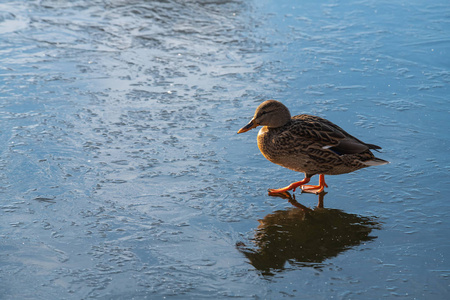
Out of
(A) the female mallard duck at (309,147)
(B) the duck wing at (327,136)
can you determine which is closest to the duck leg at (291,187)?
(A) the female mallard duck at (309,147)

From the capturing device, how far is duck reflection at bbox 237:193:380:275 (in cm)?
358

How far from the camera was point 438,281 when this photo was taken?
332 cm

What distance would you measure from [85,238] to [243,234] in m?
1.03

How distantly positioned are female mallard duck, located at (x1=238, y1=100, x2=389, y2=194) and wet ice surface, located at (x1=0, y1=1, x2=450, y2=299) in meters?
0.18

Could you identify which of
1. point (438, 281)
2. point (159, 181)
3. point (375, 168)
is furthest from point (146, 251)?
point (375, 168)

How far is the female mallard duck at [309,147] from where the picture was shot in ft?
14.5

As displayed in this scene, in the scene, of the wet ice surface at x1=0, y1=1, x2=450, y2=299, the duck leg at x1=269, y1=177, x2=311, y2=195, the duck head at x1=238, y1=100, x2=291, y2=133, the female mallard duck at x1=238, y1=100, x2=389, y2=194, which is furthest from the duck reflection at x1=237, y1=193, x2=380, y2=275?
the duck head at x1=238, y1=100, x2=291, y2=133

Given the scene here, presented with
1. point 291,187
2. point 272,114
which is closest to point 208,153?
point 272,114

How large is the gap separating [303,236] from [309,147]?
85cm

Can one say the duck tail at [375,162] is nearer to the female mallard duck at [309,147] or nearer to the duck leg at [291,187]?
the female mallard duck at [309,147]

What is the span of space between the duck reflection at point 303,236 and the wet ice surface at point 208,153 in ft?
0.04

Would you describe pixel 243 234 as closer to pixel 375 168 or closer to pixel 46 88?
pixel 375 168

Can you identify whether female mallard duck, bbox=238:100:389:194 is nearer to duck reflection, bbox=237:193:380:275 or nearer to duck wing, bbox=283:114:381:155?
duck wing, bbox=283:114:381:155

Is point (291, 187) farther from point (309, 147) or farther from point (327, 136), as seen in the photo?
point (327, 136)
